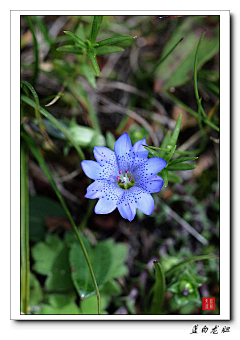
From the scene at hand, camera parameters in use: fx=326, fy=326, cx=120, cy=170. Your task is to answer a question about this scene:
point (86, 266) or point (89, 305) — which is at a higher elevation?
point (86, 266)

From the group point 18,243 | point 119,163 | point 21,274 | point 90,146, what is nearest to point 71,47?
point 90,146

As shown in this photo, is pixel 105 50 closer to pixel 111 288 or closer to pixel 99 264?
pixel 99 264

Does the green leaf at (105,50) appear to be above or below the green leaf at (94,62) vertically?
above

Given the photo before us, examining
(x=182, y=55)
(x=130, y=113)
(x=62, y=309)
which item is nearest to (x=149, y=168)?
(x=130, y=113)

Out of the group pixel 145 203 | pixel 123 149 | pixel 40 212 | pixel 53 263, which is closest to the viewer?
pixel 145 203

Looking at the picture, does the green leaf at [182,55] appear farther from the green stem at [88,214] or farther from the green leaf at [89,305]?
the green leaf at [89,305]

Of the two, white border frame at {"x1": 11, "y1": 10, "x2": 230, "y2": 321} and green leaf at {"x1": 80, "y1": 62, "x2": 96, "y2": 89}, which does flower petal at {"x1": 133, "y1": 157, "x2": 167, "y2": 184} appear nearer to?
white border frame at {"x1": 11, "y1": 10, "x2": 230, "y2": 321}
